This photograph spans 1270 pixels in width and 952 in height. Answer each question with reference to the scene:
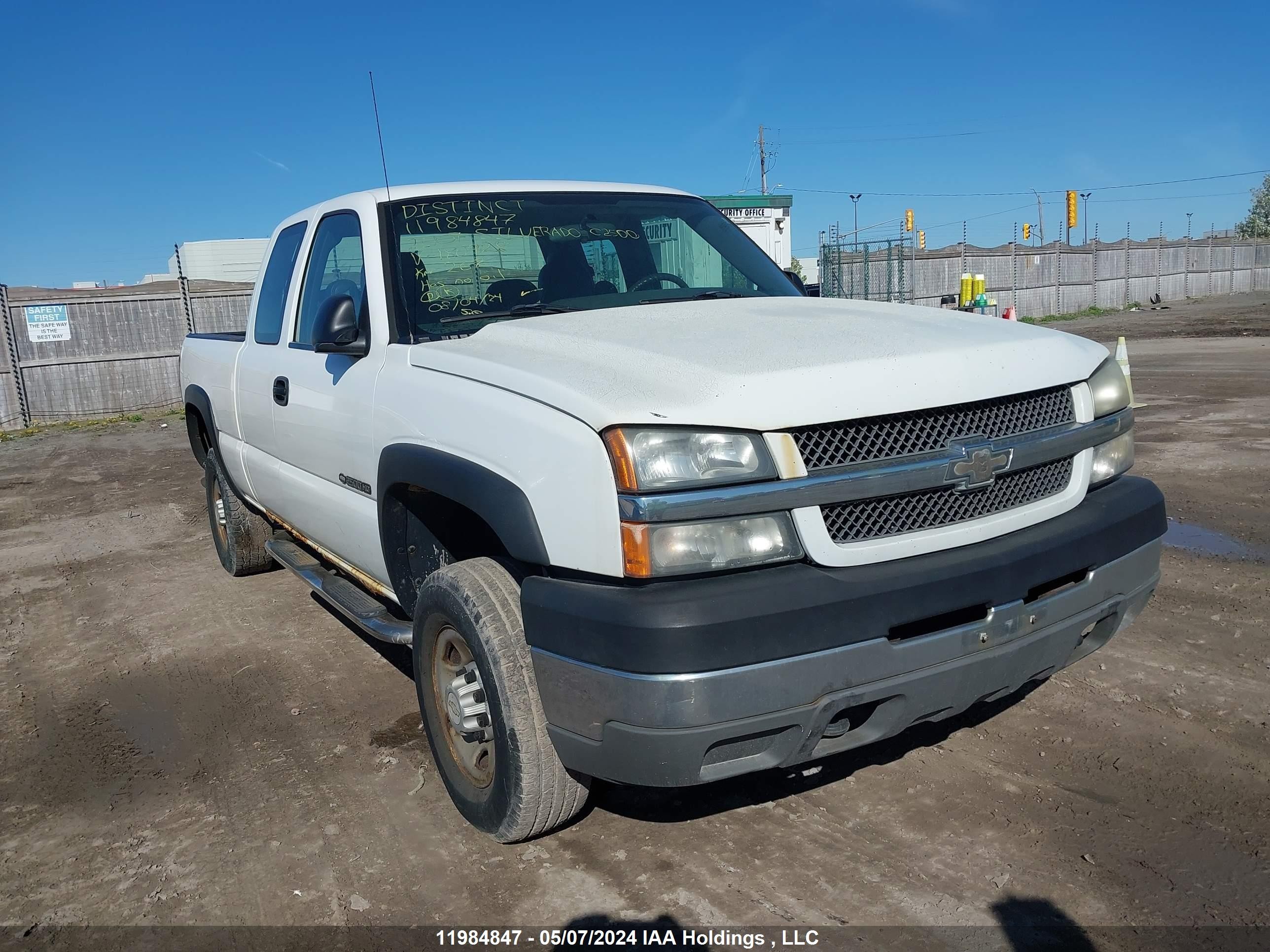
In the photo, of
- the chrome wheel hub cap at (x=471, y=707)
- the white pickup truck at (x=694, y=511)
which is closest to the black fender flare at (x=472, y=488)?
the white pickup truck at (x=694, y=511)

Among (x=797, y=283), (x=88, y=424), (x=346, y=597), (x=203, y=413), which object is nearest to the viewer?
(x=346, y=597)

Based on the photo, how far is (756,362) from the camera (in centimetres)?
260

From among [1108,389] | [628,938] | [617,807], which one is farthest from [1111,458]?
[628,938]

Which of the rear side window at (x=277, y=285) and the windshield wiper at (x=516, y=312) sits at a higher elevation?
the rear side window at (x=277, y=285)

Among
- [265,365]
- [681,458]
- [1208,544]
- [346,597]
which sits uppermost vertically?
[265,365]

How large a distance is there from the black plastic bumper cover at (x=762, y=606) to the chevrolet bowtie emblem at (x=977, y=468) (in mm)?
167

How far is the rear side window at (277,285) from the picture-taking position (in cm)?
473

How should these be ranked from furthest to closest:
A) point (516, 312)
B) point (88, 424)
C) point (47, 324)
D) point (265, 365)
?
point (88, 424) → point (47, 324) → point (265, 365) → point (516, 312)

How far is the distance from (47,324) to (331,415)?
1573 cm

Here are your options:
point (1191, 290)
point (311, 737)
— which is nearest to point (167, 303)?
point (311, 737)

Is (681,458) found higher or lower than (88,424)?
higher

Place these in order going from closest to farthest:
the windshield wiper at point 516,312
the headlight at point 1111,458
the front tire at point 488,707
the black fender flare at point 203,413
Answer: the front tire at point 488,707 → the headlight at point 1111,458 → the windshield wiper at point 516,312 → the black fender flare at point 203,413

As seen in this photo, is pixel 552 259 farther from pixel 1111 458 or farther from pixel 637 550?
pixel 1111 458

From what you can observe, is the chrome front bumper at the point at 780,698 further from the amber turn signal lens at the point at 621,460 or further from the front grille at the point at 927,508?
the amber turn signal lens at the point at 621,460
